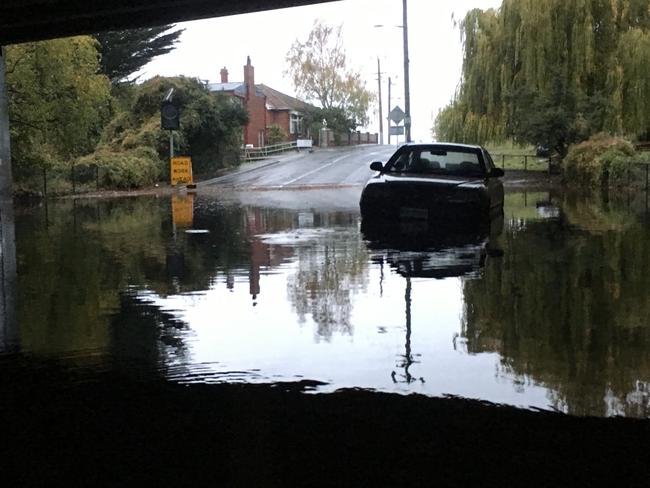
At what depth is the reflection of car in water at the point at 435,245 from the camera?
10344 mm

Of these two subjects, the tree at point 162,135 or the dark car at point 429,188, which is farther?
the tree at point 162,135

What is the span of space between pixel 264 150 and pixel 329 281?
2412 inches

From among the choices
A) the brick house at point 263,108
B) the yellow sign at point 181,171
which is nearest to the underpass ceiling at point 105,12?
the yellow sign at point 181,171

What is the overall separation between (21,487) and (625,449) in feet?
9.49

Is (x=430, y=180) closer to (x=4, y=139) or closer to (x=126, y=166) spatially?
(x=4, y=139)

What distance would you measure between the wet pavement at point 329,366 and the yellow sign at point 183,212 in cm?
634

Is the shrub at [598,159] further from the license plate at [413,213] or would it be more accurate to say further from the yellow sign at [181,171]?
the license plate at [413,213]

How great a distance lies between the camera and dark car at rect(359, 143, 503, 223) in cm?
1434

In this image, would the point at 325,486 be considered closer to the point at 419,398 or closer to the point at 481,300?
the point at 419,398

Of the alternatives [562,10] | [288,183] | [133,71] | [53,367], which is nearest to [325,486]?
[53,367]

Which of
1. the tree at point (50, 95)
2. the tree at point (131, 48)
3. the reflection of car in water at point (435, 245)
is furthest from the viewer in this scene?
the tree at point (131, 48)

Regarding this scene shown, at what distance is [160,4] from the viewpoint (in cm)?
1437

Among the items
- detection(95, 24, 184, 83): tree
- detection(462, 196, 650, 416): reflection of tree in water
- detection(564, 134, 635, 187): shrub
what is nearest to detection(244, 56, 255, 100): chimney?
detection(95, 24, 184, 83): tree

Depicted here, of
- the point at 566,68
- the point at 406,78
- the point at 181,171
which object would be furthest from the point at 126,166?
the point at 566,68
